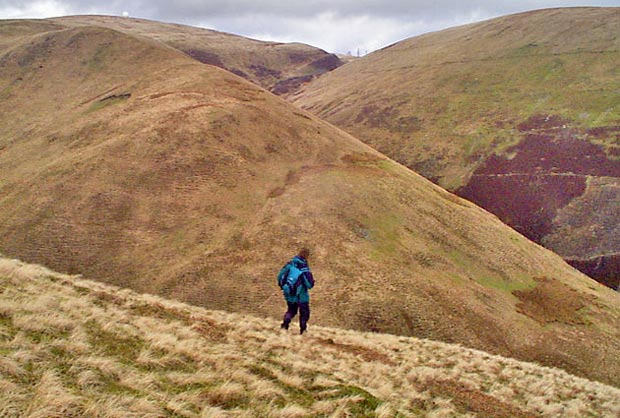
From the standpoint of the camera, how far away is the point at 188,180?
1432 inches

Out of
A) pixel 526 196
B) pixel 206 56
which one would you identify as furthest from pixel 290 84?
pixel 526 196

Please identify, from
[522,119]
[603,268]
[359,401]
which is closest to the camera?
[359,401]

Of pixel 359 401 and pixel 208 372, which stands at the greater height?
pixel 208 372

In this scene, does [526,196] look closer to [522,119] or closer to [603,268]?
[603,268]

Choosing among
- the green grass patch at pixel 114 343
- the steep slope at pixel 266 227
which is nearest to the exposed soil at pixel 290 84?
the steep slope at pixel 266 227

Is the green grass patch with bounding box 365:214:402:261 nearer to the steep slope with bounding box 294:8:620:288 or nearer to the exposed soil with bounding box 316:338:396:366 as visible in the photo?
A: the exposed soil with bounding box 316:338:396:366

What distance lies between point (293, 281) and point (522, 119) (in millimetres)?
84609

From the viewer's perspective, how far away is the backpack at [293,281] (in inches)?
637

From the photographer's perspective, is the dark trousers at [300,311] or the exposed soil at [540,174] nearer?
the dark trousers at [300,311]

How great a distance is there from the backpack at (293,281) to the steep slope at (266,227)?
33.3 feet

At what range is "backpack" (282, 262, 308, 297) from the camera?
16172 mm

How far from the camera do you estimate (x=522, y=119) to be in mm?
86438

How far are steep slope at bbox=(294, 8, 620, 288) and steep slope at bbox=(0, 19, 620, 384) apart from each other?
23377 mm

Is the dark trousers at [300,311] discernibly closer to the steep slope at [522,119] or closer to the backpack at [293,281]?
the backpack at [293,281]
